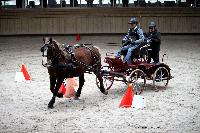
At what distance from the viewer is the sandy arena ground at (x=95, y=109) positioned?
8367mm

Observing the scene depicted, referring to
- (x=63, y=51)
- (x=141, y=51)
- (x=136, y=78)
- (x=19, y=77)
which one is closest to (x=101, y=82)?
(x=136, y=78)

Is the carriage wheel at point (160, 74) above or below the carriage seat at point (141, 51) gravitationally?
below

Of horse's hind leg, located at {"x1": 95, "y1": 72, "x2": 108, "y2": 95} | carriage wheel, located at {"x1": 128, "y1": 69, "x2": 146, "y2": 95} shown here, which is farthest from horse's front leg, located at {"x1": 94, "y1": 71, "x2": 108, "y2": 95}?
carriage wheel, located at {"x1": 128, "y1": 69, "x2": 146, "y2": 95}

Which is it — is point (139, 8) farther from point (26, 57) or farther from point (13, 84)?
point (13, 84)

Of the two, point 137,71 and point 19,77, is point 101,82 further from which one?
point 19,77

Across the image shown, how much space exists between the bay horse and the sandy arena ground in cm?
64

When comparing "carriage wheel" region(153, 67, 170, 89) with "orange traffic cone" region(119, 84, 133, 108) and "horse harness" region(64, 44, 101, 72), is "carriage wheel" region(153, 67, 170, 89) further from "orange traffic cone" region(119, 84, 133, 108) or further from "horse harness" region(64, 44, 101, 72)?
"orange traffic cone" region(119, 84, 133, 108)

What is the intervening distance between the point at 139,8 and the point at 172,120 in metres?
18.7

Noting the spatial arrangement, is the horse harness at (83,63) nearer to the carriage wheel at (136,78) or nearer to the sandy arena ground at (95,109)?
the sandy arena ground at (95,109)

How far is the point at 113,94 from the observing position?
1176cm

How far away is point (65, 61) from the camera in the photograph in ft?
33.8

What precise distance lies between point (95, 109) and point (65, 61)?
4.54 ft

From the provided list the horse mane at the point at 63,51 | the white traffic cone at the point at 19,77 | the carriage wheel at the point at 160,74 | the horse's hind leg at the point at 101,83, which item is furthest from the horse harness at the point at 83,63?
the white traffic cone at the point at 19,77

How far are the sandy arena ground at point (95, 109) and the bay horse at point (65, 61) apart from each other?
2.09 feet
